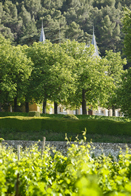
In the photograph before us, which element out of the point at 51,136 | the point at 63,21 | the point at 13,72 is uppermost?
the point at 63,21

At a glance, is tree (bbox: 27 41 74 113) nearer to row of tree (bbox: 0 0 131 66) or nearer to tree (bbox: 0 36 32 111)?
tree (bbox: 0 36 32 111)

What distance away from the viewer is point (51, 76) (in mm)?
34969

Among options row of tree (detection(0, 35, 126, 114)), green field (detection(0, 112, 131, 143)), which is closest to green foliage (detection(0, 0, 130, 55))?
row of tree (detection(0, 35, 126, 114))

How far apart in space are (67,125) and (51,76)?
40.5ft

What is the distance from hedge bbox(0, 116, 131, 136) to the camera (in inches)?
916

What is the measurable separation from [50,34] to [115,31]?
23.7 meters

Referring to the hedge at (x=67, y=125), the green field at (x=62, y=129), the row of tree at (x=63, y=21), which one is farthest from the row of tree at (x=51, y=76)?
the row of tree at (x=63, y=21)

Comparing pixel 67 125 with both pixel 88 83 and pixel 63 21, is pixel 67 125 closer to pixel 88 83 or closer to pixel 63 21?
pixel 88 83

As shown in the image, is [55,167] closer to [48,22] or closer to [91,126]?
[91,126]

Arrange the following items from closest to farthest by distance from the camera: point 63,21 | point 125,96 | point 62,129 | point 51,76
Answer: point 125,96
point 62,129
point 51,76
point 63,21

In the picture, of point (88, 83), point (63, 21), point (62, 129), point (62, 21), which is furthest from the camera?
point (63, 21)

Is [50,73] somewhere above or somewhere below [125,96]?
above

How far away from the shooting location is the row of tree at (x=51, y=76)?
34031mm

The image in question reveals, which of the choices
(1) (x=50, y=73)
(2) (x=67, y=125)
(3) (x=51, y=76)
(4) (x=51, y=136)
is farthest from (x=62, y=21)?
(4) (x=51, y=136)
